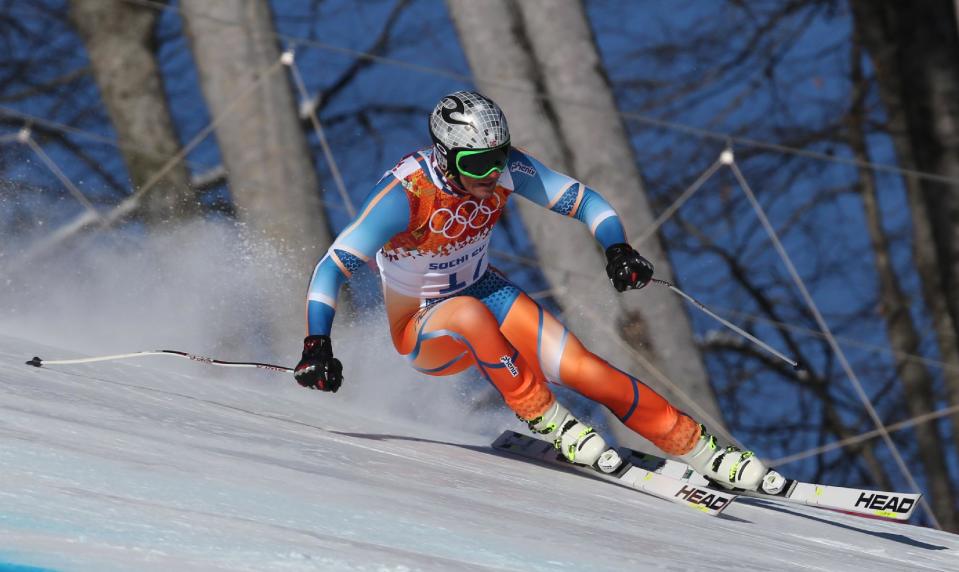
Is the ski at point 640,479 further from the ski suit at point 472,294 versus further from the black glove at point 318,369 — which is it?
the black glove at point 318,369

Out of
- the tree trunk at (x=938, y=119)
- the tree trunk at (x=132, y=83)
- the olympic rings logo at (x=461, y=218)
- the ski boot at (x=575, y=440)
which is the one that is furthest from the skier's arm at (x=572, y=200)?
the tree trunk at (x=938, y=119)

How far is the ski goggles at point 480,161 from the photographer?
4070mm

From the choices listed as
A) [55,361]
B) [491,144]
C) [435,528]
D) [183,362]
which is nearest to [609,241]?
[491,144]

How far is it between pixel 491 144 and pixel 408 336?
0.75 metres

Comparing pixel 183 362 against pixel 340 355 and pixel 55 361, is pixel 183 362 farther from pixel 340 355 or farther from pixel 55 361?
pixel 55 361

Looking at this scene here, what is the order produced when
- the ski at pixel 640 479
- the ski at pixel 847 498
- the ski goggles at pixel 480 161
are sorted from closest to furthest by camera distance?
the ski at pixel 640 479 → the ski goggles at pixel 480 161 → the ski at pixel 847 498

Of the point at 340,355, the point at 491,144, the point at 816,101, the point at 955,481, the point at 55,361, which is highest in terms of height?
the point at 816,101

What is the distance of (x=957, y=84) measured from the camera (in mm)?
9391

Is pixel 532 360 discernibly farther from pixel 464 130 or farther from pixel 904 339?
pixel 904 339

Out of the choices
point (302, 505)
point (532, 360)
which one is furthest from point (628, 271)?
point (302, 505)

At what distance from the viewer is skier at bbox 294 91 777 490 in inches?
162

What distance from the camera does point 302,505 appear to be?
8.04 ft

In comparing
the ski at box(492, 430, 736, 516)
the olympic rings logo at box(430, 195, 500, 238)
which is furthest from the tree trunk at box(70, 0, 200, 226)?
the olympic rings logo at box(430, 195, 500, 238)

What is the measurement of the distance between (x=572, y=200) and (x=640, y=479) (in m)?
0.90
